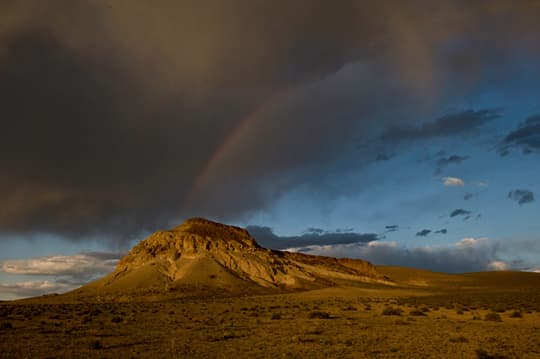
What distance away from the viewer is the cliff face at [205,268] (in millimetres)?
94250

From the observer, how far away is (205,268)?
A: 331ft

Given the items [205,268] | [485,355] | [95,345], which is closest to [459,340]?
[485,355]

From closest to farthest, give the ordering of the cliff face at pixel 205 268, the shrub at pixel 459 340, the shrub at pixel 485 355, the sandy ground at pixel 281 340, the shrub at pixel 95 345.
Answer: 1. the shrub at pixel 485 355
2. the sandy ground at pixel 281 340
3. the shrub at pixel 95 345
4. the shrub at pixel 459 340
5. the cliff face at pixel 205 268

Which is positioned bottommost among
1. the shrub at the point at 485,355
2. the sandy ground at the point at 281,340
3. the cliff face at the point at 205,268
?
the shrub at the point at 485,355

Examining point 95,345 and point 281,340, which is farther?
point 281,340

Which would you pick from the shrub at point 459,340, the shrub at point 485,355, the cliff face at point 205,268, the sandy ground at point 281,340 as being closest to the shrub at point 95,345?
the sandy ground at point 281,340

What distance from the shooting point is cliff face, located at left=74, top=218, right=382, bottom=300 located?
94250 millimetres

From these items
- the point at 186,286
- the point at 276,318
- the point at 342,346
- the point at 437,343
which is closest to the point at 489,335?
the point at 437,343

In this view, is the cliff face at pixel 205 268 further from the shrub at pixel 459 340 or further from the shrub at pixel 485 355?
the shrub at pixel 485 355

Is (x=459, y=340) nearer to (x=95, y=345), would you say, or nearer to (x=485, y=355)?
(x=485, y=355)

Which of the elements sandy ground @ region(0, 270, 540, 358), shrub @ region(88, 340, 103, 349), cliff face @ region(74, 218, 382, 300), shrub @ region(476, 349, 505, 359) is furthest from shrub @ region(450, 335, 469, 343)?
cliff face @ region(74, 218, 382, 300)

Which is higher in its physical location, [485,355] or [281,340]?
[281,340]

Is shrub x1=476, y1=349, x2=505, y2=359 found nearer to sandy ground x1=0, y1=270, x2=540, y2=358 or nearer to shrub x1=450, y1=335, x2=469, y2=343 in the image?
sandy ground x1=0, y1=270, x2=540, y2=358

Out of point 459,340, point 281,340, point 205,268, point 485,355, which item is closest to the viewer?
point 485,355
